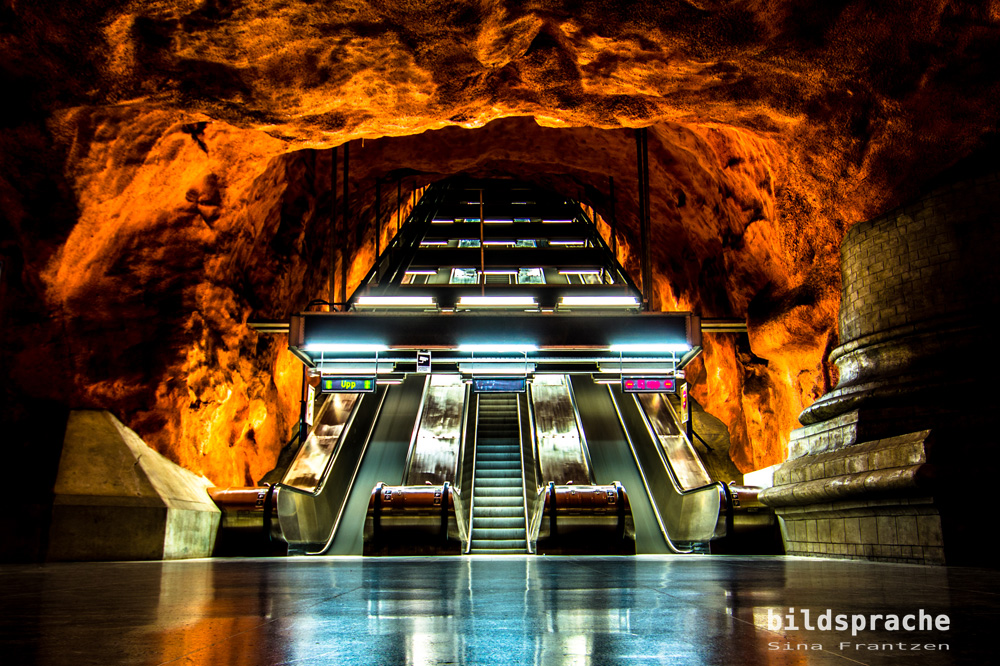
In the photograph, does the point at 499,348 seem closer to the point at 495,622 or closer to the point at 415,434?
the point at 415,434

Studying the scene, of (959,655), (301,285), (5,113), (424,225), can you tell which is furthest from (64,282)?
(424,225)

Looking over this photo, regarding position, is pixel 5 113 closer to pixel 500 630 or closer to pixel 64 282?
pixel 64 282

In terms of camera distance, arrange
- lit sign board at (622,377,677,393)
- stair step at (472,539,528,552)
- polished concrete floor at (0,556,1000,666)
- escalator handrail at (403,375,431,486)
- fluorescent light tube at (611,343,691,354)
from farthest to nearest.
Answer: lit sign board at (622,377,677,393)
escalator handrail at (403,375,431,486)
fluorescent light tube at (611,343,691,354)
stair step at (472,539,528,552)
polished concrete floor at (0,556,1000,666)

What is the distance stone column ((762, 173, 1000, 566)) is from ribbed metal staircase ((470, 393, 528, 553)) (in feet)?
15.1

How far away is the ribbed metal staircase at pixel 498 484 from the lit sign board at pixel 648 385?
265cm

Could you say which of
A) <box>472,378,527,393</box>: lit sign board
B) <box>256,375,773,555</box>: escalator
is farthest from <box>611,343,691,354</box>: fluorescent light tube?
<box>256,375,773,555</box>: escalator

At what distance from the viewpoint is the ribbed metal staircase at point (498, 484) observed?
1097 cm

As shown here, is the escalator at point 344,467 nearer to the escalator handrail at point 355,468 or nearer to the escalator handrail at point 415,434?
the escalator handrail at point 355,468

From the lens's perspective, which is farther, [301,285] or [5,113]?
[301,285]

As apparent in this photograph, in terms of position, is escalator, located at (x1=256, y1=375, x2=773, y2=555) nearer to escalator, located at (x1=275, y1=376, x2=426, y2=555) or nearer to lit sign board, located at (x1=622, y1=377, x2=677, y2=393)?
escalator, located at (x1=275, y1=376, x2=426, y2=555)

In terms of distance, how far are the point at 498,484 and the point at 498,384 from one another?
6.08ft

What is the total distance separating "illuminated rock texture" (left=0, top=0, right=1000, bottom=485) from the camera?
6.44 metres

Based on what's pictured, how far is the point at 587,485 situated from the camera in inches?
408

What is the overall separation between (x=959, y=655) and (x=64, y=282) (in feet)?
32.1
